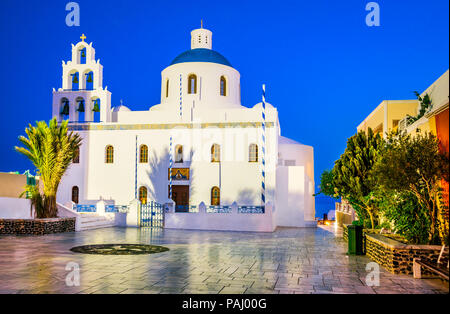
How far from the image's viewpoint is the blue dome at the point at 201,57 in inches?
1082

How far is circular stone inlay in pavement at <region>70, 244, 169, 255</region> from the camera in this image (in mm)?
10916

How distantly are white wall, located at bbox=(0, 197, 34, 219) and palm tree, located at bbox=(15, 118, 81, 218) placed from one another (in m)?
3.97

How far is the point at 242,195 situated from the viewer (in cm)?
2366

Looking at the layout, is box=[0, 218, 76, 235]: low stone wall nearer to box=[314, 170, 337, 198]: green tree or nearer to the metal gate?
the metal gate

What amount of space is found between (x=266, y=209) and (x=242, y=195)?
4.82 metres

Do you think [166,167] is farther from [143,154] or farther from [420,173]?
[420,173]

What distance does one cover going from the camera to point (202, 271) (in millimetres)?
8367

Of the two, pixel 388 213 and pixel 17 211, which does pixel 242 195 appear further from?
pixel 388 213

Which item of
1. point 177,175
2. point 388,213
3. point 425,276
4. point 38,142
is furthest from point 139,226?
point 425,276

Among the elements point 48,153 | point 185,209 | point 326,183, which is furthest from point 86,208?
point 326,183

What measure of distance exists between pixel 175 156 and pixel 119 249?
1344 centimetres

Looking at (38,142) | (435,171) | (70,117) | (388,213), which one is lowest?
(388,213)

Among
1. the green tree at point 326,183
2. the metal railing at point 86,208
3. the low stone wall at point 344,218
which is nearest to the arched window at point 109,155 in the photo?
the metal railing at point 86,208

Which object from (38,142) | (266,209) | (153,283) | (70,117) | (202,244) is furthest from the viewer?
(70,117)
